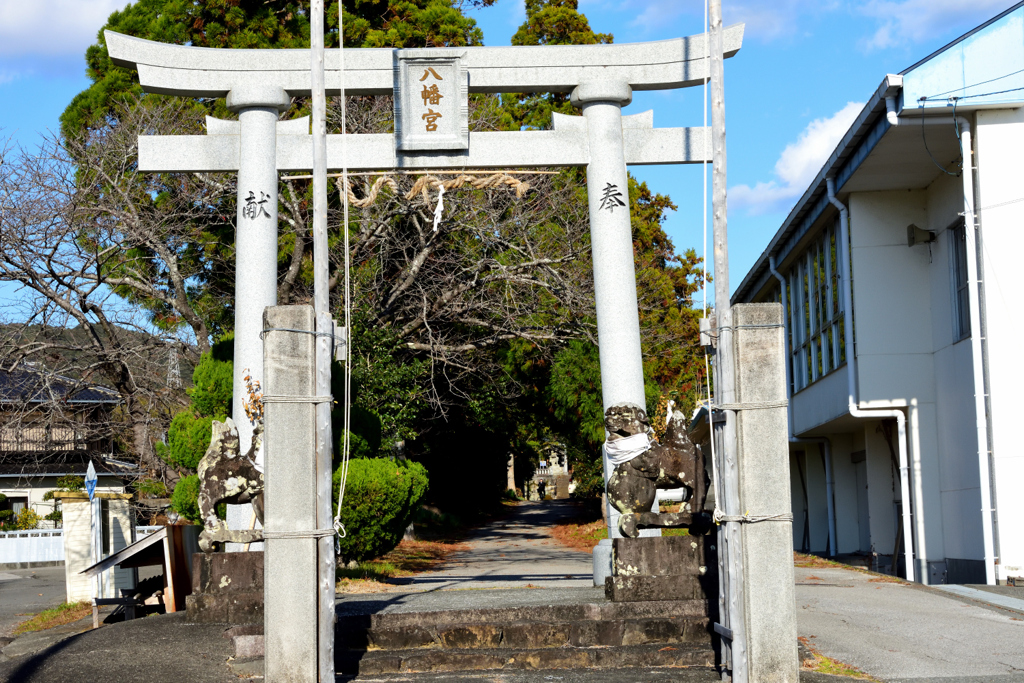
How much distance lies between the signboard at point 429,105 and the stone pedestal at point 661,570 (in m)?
4.79

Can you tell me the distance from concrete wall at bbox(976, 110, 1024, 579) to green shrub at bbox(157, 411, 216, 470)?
1030cm

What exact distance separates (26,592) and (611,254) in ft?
49.6

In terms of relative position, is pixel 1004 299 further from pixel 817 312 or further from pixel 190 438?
pixel 190 438

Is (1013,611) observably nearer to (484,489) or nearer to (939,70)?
(939,70)

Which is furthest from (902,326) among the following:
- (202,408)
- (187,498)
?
(187,498)

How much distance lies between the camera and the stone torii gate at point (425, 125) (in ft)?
34.3

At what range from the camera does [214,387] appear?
13.6 meters

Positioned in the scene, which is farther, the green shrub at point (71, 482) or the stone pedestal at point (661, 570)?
the green shrub at point (71, 482)

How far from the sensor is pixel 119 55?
10.7m

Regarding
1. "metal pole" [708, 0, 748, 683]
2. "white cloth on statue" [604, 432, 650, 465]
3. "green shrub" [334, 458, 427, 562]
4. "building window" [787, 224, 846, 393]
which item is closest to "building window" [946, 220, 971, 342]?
"building window" [787, 224, 846, 393]

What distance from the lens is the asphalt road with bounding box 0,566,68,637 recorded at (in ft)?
48.0

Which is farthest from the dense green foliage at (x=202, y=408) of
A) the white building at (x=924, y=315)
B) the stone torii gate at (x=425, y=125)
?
the white building at (x=924, y=315)

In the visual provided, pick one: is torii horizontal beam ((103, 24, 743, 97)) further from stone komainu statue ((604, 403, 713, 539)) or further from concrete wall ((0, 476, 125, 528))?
concrete wall ((0, 476, 125, 528))

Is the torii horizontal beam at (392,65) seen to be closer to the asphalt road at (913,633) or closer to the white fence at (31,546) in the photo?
the asphalt road at (913,633)
